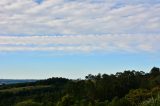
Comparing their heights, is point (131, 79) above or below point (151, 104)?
above

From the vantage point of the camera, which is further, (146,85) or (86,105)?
(146,85)

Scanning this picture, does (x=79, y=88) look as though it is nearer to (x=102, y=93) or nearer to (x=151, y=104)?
(x=102, y=93)

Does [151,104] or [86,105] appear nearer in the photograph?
[151,104]

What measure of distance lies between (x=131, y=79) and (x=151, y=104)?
6605 inches

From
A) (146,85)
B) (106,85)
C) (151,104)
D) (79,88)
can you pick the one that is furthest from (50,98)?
(151,104)

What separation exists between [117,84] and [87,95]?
13578mm

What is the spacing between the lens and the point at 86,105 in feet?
468

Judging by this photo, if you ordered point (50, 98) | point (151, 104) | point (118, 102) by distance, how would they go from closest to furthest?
point (151, 104) → point (118, 102) → point (50, 98)

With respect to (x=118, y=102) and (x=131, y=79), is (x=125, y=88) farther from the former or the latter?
(x=118, y=102)

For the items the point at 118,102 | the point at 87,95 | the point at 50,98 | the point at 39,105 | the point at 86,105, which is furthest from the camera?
the point at 50,98

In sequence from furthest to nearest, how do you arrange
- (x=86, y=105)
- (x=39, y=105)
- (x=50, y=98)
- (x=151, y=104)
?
(x=50, y=98) → (x=39, y=105) → (x=86, y=105) → (x=151, y=104)

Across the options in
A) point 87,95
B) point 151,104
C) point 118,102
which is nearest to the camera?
point 151,104

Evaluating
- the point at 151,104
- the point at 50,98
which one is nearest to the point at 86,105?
the point at 50,98

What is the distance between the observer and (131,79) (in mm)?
199750
